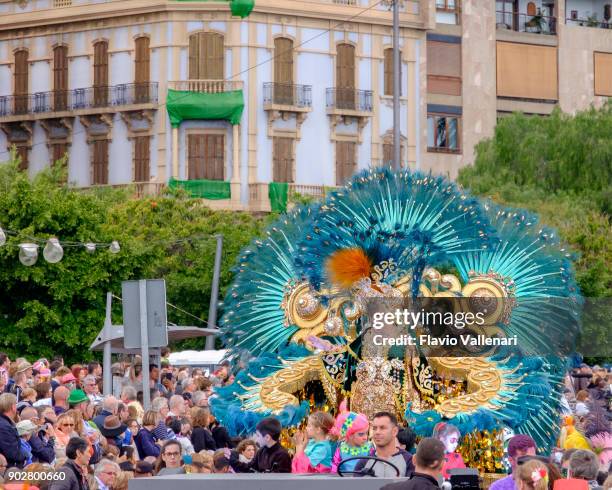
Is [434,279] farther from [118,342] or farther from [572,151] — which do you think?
[572,151]

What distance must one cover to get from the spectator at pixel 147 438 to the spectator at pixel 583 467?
668 cm

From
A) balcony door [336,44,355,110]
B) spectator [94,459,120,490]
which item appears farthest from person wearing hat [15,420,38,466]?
balcony door [336,44,355,110]

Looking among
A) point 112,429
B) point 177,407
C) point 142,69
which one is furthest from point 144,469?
point 142,69

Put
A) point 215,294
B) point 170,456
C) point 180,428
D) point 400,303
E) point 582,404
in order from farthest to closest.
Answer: point 215,294
point 582,404
point 180,428
point 400,303
point 170,456

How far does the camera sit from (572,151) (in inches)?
2018

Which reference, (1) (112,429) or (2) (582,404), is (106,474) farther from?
(2) (582,404)

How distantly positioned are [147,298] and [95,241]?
20.8 meters

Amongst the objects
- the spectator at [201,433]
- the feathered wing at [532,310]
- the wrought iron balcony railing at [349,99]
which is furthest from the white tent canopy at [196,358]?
the wrought iron balcony railing at [349,99]

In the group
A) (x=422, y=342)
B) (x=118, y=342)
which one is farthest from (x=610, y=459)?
(x=118, y=342)

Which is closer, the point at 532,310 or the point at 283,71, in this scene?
the point at 532,310

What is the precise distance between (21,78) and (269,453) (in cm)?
4610

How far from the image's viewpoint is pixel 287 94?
56719 millimetres

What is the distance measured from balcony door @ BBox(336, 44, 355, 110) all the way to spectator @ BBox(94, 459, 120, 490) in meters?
44.5

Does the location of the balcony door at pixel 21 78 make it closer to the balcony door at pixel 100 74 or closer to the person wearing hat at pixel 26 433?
the balcony door at pixel 100 74
